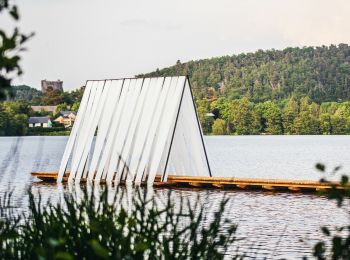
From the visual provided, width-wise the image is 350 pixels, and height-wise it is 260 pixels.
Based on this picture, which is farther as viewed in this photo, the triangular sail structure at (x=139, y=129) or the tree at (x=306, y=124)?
the tree at (x=306, y=124)

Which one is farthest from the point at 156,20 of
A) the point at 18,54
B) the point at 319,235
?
the point at 18,54

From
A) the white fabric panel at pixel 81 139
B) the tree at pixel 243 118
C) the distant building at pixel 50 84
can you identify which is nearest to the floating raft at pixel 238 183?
the white fabric panel at pixel 81 139

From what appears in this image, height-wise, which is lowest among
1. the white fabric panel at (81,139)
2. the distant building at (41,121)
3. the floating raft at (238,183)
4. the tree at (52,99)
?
the distant building at (41,121)

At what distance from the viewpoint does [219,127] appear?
266 feet

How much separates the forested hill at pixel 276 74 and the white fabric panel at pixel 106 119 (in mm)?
55429

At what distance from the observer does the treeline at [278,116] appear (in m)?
71.8

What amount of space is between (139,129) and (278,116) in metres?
57.1

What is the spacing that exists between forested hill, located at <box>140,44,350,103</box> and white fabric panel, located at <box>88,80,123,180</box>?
182ft

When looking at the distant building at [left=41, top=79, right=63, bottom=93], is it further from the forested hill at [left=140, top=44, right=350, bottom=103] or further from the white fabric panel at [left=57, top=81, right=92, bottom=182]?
the white fabric panel at [left=57, top=81, right=92, bottom=182]

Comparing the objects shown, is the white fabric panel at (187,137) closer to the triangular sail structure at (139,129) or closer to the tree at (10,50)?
the triangular sail structure at (139,129)

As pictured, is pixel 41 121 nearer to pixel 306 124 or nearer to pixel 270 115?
pixel 270 115

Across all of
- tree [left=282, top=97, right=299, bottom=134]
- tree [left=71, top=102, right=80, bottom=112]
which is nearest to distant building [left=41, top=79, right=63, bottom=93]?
tree [left=71, top=102, right=80, bottom=112]

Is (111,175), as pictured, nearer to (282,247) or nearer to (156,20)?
(282,247)

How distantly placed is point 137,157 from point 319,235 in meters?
7.30
